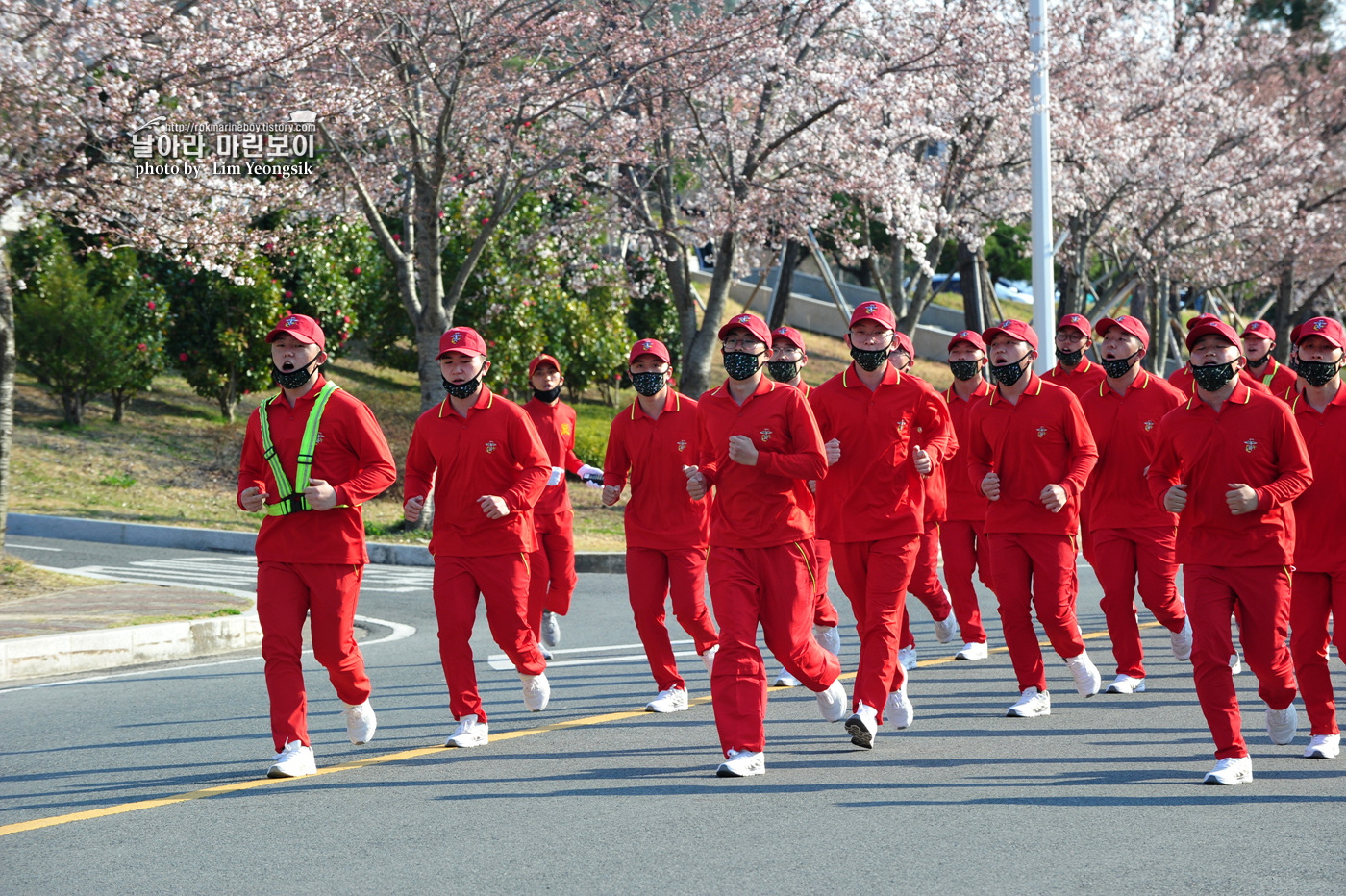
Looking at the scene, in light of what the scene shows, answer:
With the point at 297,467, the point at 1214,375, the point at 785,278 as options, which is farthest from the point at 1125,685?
the point at 785,278

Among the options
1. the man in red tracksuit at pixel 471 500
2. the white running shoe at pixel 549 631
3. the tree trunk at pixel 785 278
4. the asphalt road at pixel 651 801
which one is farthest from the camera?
A: the tree trunk at pixel 785 278

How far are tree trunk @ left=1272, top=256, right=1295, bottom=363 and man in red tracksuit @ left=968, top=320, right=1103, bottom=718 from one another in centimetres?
2580

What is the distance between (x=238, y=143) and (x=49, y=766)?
10760 millimetres

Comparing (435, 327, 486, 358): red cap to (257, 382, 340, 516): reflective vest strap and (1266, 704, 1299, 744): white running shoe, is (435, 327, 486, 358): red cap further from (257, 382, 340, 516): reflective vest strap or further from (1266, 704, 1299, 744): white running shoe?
(1266, 704, 1299, 744): white running shoe

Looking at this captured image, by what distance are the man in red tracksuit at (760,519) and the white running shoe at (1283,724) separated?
2083mm

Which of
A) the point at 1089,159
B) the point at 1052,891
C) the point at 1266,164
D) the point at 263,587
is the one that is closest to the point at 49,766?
the point at 263,587

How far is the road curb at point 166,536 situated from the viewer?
17.5 m

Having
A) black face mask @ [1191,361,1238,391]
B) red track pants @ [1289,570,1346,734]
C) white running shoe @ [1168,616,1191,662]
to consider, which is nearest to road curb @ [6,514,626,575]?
white running shoe @ [1168,616,1191,662]

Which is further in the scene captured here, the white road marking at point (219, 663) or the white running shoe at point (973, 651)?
the white running shoe at point (973, 651)

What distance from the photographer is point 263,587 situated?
6770 millimetres

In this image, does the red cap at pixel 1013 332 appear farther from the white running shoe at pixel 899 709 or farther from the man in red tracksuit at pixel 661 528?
the white running shoe at pixel 899 709

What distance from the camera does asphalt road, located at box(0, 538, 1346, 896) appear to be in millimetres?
5004

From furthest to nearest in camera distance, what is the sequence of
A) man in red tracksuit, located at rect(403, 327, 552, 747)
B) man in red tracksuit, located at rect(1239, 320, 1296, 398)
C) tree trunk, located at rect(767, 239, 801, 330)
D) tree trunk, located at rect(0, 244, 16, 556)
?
tree trunk, located at rect(767, 239, 801, 330)
tree trunk, located at rect(0, 244, 16, 556)
man in red tracksuit, located at rect(1239, 320, 1296, 398)
man in red tracksuit, located at rect(403, 327, 552, 747)

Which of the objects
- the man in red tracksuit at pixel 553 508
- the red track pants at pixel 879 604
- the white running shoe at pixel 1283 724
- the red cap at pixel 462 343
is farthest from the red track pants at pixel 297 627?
the white running shoe at pixel 1283 724
